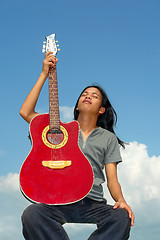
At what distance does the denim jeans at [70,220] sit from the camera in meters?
3.01

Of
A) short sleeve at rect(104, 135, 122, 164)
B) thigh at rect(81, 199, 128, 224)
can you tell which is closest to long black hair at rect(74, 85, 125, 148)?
short sleeve at rect(104, 135, 122, 164)

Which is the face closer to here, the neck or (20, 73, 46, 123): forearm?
the neck

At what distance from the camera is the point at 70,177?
3.32 meters

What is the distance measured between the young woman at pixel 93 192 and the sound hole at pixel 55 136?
334 millimetres

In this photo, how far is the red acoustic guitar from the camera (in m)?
3.22

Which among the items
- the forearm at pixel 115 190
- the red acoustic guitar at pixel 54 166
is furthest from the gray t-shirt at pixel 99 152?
the red acoustic guitar at pixel 54 166

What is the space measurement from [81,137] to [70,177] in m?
0.68

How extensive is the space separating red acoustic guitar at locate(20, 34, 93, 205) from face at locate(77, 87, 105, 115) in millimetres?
413

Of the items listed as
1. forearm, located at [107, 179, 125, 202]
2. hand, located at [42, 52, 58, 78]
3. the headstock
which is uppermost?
the headstock

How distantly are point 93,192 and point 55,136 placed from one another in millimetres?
728

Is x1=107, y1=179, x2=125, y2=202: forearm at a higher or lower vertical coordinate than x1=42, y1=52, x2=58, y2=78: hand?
lower

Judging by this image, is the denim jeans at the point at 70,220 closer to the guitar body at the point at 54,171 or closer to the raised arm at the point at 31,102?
the guitar body at the point at 54,171

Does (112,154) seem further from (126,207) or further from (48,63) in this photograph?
(48,63)

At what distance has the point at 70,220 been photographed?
132 inches
